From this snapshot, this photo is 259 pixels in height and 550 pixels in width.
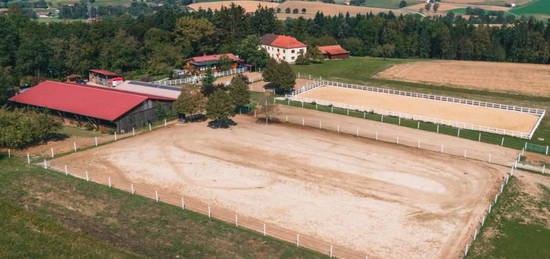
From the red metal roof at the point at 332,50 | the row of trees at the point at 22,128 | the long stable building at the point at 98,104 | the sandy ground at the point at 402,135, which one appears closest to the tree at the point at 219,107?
the sandy ground at the point at 402,135

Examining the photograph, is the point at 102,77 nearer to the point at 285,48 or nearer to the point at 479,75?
the point at 285,48

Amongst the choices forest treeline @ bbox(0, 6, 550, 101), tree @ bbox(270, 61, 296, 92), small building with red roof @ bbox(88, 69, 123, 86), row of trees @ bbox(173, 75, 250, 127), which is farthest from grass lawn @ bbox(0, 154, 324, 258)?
small building with red roof @ bbox(88, 69, 123, 86)

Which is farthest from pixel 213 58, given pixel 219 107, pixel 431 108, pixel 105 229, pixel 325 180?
pixel 105 229

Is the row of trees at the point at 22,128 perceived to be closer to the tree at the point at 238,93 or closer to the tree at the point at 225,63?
the tree at the point at 238,93

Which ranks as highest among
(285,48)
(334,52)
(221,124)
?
(285,48)

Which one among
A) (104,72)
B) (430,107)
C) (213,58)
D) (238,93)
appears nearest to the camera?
(238,93)

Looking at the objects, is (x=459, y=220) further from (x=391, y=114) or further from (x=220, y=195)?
(x=391, y=114)

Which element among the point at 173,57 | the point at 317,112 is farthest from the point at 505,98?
the point at 173,57
